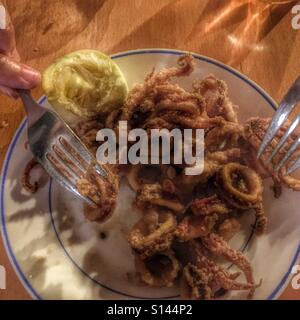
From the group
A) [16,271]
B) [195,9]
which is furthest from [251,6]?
[16,271]

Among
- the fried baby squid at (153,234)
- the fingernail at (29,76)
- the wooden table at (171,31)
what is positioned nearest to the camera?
the fried baby squid at (153,234)

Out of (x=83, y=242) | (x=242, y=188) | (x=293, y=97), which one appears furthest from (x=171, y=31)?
(x=83, y=242)

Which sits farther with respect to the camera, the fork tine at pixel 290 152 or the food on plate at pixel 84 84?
the food on plate at pixel 84 84


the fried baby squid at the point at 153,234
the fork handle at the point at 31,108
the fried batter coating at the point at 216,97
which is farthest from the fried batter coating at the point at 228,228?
the fork handle at the point at 31,108

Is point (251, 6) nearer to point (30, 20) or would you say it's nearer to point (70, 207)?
point (30, 20)

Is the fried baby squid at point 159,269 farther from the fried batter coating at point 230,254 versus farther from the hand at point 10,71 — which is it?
the hand at point 10,71

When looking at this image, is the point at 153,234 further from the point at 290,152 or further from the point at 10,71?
the point at 10,71
